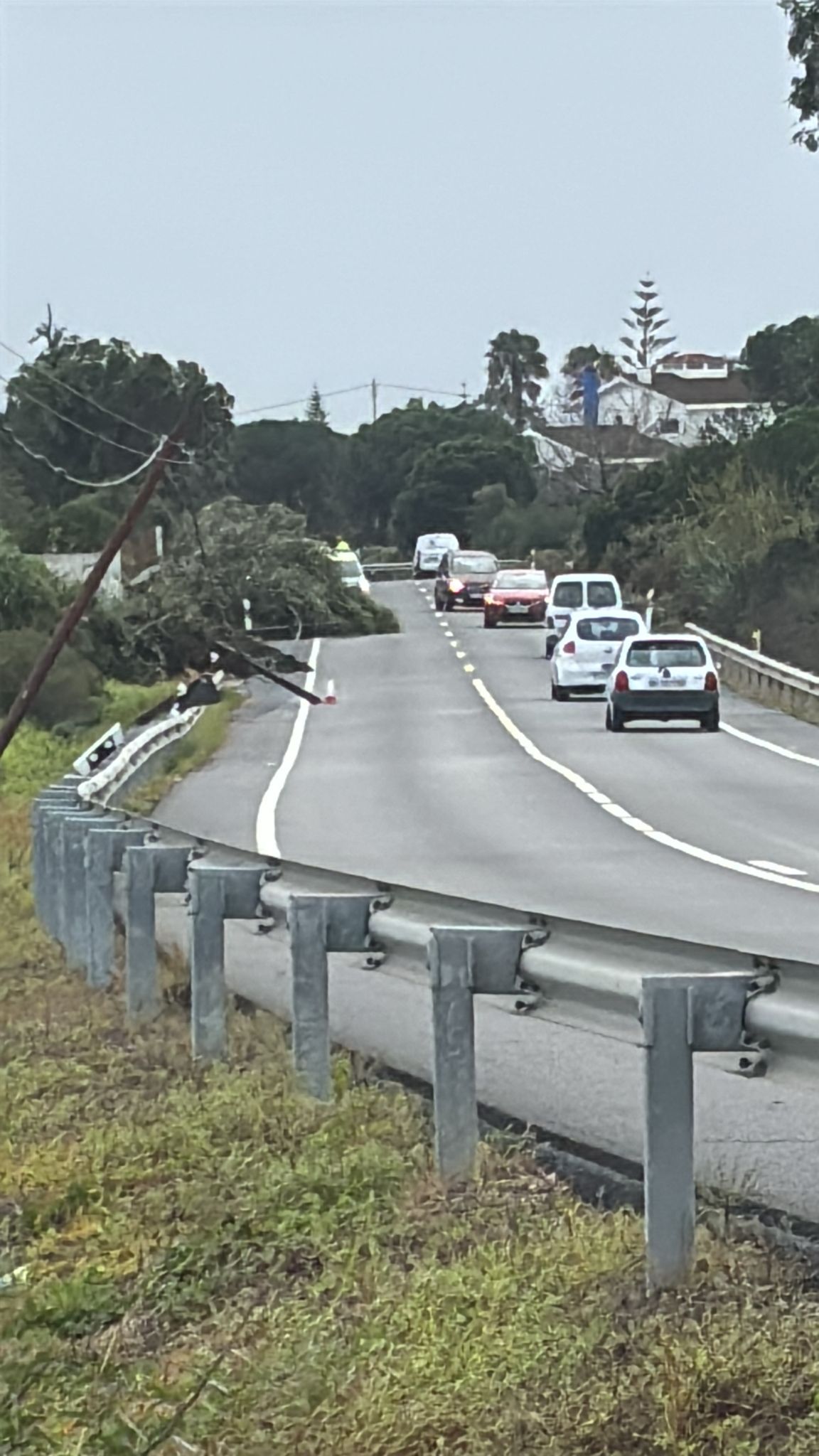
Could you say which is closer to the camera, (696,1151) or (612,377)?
(696,1151)

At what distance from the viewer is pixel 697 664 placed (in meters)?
36.1

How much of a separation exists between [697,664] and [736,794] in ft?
34.8

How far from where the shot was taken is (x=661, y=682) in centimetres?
3594

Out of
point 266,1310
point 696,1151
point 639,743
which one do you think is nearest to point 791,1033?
point 266,1310

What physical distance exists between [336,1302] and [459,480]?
108 m

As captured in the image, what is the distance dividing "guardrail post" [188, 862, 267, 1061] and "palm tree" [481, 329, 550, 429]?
476 ft

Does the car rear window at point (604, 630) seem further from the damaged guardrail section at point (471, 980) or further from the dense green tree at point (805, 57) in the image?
the damaged guardrail section at point (471, 980)

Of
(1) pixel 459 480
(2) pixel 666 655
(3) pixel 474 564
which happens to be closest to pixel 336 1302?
(2) pixel 666 655

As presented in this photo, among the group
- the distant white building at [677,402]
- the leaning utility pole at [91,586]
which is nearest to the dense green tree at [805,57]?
the leaning utility pole at [91,586]

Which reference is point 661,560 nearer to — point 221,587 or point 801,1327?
point 221,587

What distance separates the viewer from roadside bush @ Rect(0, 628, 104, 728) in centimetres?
3528

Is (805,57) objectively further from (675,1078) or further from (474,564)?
(474,564)

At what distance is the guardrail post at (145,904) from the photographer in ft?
31.6

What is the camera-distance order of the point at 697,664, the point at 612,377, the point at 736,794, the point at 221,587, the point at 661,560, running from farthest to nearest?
the point at 612,377, the point at 661,560, the point at 221,587, the point at 697,664, the point at 736,794
